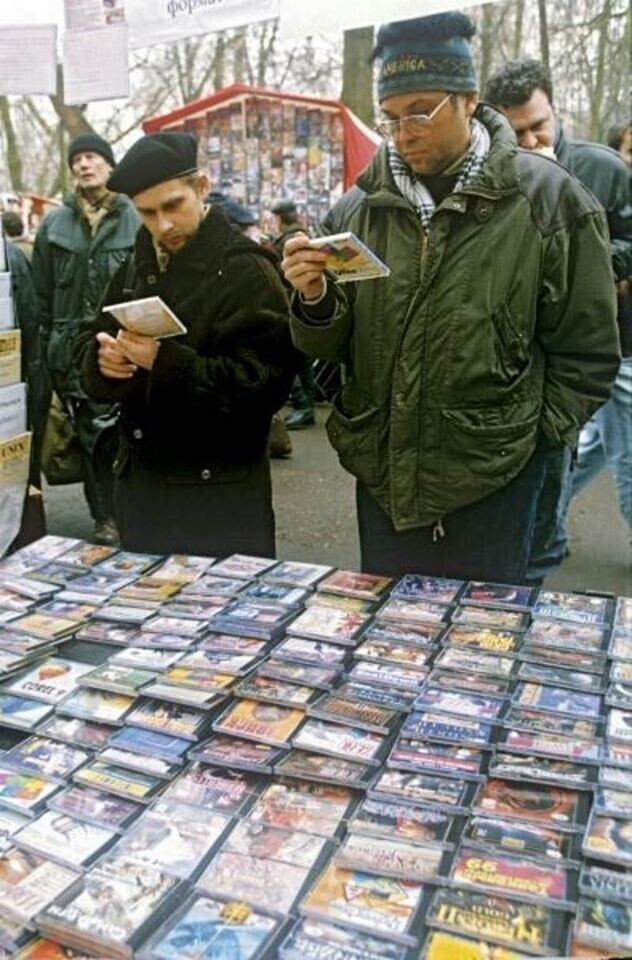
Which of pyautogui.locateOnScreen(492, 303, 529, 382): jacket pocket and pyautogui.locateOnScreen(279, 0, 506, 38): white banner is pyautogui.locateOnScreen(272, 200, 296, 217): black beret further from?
pyautogui.locateOnScreen(492, 303, 529, 382): jacket pocket

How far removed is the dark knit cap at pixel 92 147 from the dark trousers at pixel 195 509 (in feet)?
6.25

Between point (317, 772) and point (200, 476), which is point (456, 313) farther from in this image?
point (317, 772)

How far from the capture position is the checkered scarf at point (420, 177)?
70.2 inches

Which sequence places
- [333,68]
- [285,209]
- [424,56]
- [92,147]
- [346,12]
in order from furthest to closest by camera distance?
[333,68] < [285,209] < [92,147] < [346,12] < [424,56]

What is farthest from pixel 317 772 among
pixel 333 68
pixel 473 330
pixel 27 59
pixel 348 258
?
pixel 333 68

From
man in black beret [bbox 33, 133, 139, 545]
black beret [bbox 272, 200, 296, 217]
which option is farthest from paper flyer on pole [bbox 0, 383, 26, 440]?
black beret [bbox 272, 200, 296, 217]

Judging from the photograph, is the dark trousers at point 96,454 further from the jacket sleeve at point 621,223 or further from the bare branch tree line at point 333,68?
the bare branch tree line at point 333,68

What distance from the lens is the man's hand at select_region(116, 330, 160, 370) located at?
76.5 inches

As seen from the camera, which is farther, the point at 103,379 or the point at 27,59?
the point at 27,59

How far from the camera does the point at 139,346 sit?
6.38 feet

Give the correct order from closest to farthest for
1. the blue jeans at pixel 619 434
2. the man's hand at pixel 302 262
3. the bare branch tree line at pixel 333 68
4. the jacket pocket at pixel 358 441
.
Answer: the man's hand at pixel 302 262 → the jacket pocket at pixel 358 441 → the blue jeans at pixel 619 434 → the bare branch tree line at pixel 333 68

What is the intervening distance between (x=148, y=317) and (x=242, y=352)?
12.7 inches

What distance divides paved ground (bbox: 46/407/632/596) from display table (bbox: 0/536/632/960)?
2.13 metres

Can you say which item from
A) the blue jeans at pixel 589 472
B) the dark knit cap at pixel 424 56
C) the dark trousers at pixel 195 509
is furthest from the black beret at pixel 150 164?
the blue jeans at pixel 589 472
